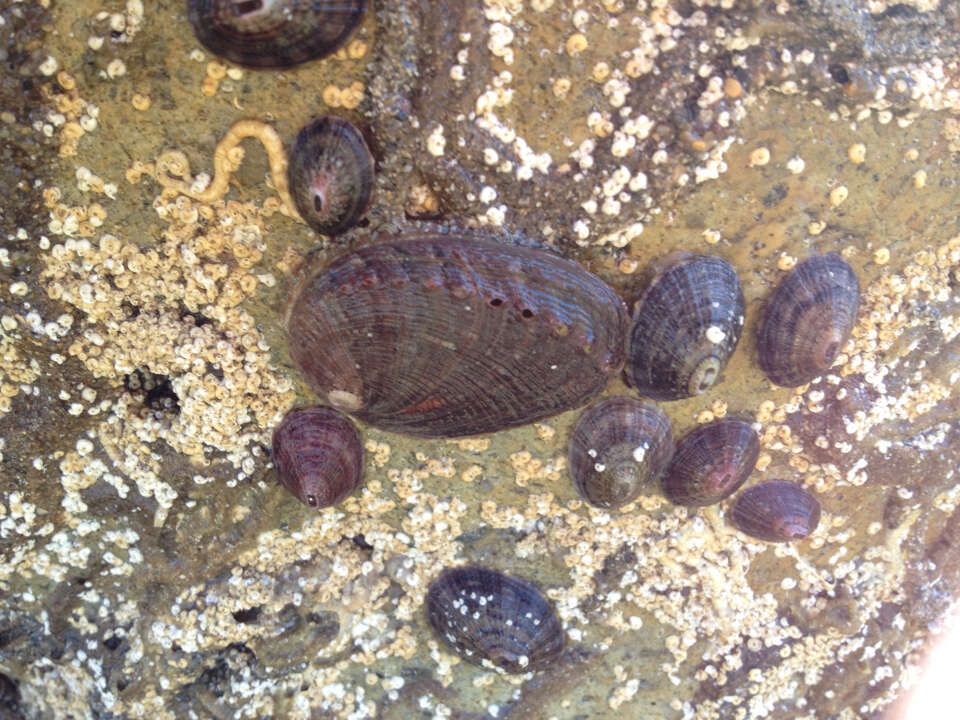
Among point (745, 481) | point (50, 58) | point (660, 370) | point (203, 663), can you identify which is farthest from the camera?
point (203, 663)

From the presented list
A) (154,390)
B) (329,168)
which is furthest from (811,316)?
(154,390)

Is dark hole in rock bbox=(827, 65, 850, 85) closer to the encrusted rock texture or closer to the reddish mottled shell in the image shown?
the encrusted rock texture

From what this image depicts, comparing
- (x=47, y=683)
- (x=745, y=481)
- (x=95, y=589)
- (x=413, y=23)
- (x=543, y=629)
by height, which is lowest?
(x=47, y=683)

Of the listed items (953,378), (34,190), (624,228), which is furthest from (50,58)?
(953,378)

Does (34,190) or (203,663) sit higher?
(34,190)

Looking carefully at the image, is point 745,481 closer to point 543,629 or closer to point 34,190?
point 543,629

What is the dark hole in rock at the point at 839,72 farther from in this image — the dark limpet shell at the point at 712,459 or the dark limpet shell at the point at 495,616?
the dark limpet shell at the point at 495,616
